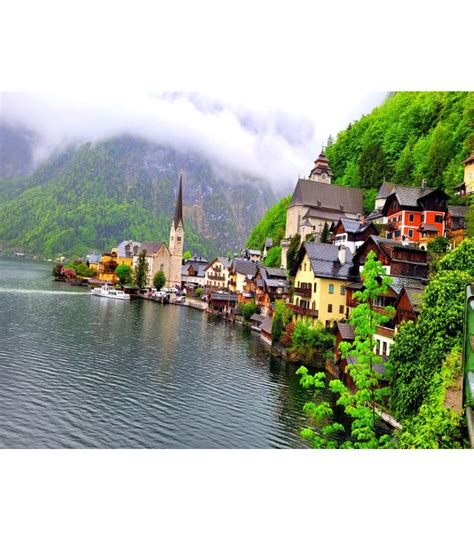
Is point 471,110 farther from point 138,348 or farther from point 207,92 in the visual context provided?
point 138,348

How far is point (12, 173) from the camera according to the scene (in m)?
10.0

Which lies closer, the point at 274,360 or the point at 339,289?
the point at 339,289

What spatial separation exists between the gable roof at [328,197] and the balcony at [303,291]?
7.16 metres

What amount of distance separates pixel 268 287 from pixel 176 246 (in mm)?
24985

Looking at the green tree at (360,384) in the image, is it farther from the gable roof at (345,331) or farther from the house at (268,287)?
the house at (268,287)

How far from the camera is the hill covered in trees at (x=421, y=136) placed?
903 centimetres

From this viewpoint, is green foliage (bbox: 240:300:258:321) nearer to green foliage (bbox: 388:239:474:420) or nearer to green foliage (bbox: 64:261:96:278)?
green foliage (bbox: 64:261:96:278)

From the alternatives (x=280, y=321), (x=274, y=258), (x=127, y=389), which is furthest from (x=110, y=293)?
(x=127, y=389)

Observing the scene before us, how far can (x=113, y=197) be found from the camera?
37.2 m

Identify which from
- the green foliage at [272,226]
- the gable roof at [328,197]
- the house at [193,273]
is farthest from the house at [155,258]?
the gable roof at [328,197]

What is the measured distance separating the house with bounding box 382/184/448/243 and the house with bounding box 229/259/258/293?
62.7 feet

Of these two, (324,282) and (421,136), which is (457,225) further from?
(324,282)
